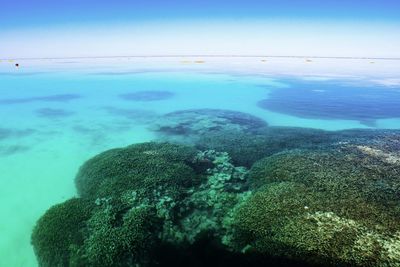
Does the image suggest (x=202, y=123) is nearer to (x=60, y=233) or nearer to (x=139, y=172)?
(x=139, y=172)

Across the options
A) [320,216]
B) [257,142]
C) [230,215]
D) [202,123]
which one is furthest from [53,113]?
[320,216]

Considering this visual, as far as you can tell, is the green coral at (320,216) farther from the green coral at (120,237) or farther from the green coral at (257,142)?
the green coral at (257,142)

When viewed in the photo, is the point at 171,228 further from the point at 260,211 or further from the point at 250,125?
the point at 250,125

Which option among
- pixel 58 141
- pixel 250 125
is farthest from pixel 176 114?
pixel 58 141

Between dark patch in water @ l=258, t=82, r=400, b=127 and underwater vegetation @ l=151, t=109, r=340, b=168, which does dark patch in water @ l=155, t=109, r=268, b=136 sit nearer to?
underwater vegetation @ l=151, t=109, r=340, b=168

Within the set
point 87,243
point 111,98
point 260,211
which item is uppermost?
point 260,211
